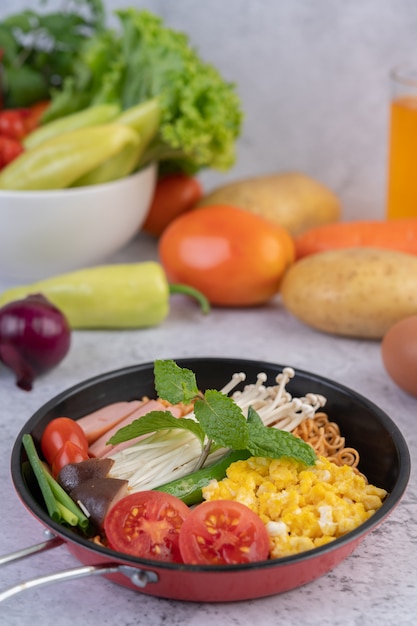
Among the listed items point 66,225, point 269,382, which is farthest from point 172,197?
point 269,382

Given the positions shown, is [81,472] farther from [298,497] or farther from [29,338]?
[29,338]

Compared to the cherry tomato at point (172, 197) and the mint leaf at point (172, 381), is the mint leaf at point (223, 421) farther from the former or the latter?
the cherry tomato at point (172, 197)

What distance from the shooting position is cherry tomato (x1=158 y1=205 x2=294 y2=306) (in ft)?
5.44

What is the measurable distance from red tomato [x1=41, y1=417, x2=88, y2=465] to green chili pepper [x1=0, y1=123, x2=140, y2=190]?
26.5 inches

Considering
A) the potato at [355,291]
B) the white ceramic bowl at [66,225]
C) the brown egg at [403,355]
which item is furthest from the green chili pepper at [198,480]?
the white ceramic bowl at [66,225]

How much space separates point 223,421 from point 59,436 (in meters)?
0.22

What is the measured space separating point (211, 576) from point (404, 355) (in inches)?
23.5

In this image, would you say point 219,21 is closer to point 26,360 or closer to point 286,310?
point 286,310

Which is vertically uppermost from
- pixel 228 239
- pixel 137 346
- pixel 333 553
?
pixel 333 553

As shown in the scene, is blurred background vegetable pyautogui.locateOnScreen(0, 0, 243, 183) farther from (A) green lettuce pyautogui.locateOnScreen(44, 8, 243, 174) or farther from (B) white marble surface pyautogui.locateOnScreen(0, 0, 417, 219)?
(B) white marble surface pyautogui.locateOnScreen(0, 0, 417, 219)

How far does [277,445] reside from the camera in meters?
1.01

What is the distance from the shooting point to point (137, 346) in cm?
158

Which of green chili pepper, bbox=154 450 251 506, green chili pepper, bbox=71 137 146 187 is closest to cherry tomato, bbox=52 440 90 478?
green chili pepper, bbox=154 450 251 506

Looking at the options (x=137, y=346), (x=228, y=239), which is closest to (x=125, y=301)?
(x=137, y=346)
